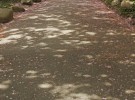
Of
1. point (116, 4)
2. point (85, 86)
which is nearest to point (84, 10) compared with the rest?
point (116, 4)

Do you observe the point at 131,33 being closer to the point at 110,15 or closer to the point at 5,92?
the point at 110,15

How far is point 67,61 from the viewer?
398 inches

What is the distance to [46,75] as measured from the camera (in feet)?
29.6

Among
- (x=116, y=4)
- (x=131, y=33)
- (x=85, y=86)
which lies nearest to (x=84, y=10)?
(x=116, y=4)

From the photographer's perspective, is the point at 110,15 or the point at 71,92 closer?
the point at 71,92

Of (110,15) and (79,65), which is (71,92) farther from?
(110,15)

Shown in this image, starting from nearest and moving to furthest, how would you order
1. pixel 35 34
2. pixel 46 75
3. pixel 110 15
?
pixel 46 75, pixel 35 34, pixel 110 15

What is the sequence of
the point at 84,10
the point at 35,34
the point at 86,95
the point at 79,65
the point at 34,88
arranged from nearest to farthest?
the point at 86,95 < the point at 34,88 < the point at 79,65 < the point at 35,34 < the point at 84,10

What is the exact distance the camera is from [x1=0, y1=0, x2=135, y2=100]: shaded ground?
25.8 ft

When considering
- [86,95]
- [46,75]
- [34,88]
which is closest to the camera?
[86,95]

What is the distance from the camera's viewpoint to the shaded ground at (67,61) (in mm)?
7871

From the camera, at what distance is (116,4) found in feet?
68.4

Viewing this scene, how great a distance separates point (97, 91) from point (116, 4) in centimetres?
1379

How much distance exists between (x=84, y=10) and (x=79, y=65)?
37.4 feet
